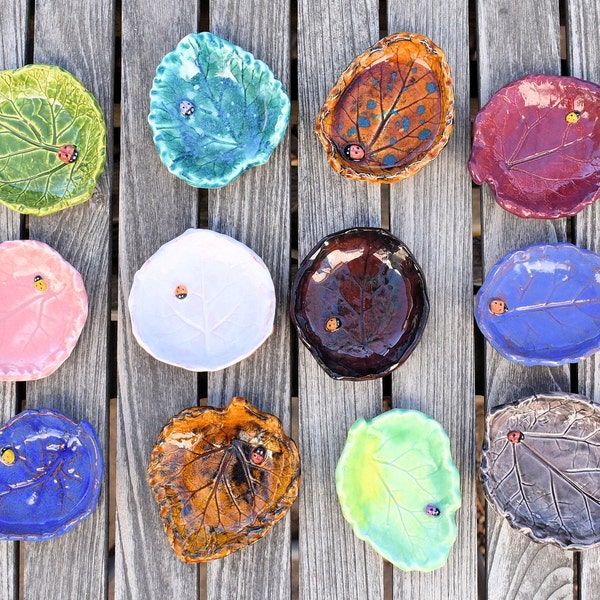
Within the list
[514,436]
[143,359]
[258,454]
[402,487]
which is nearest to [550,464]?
[514,436]

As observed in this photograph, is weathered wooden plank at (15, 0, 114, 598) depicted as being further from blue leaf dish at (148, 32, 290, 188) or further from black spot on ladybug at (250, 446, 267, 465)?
black spot on ladybug at (250, 446, 267, 465)

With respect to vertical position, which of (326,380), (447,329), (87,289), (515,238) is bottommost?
(326,380)

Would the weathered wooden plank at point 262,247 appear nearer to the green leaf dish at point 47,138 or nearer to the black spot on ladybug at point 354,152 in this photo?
the black spot on ladybug at point 354,152

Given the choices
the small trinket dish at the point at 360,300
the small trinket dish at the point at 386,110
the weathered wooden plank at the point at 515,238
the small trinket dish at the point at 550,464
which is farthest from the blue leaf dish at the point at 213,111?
the small trinket dish at the point at 550,464

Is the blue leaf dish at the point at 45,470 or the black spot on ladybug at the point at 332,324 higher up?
the black spot on ladybug at the point at 332,324

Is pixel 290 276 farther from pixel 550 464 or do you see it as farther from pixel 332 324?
pixel 550 464

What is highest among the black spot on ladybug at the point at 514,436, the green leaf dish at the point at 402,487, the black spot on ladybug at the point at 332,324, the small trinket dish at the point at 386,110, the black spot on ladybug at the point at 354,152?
the small trinket dish at the point at 386,110

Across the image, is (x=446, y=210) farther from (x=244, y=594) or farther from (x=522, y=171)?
(x=244, y=594)
